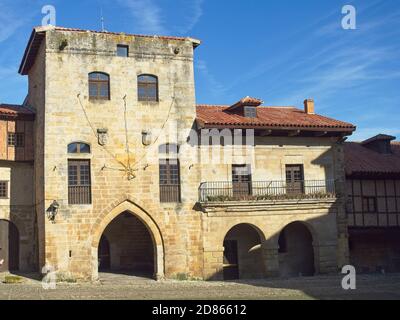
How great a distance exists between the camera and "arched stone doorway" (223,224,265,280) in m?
31.0

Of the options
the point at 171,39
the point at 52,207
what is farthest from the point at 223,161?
the point at 52,207

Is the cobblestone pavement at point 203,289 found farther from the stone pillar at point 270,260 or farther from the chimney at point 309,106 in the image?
the chimney at point 309,106

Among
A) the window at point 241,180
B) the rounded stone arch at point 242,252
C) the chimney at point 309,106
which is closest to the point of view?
the window at point 241,180

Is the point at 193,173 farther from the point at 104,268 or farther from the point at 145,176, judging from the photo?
the point at 104,268

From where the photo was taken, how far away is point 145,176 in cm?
2881

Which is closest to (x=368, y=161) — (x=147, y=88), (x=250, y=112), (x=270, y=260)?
(x=250, y=112)

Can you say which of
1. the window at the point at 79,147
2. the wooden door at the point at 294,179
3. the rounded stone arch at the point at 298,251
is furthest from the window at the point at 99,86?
the rounded stone arch at the point at 298,251

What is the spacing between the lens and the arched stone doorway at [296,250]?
31656 millimetres

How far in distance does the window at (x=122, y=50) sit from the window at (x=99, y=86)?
50.6 inches

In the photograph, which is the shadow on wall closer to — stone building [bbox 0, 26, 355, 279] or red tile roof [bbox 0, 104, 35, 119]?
stone building [bbox 0, 26, 355, 279]

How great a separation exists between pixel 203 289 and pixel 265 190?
739cm

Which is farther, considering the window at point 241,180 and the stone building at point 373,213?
the stone building at point 373,213

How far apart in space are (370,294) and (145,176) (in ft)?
37.9

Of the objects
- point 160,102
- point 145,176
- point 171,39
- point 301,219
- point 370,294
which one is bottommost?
point 370,294
